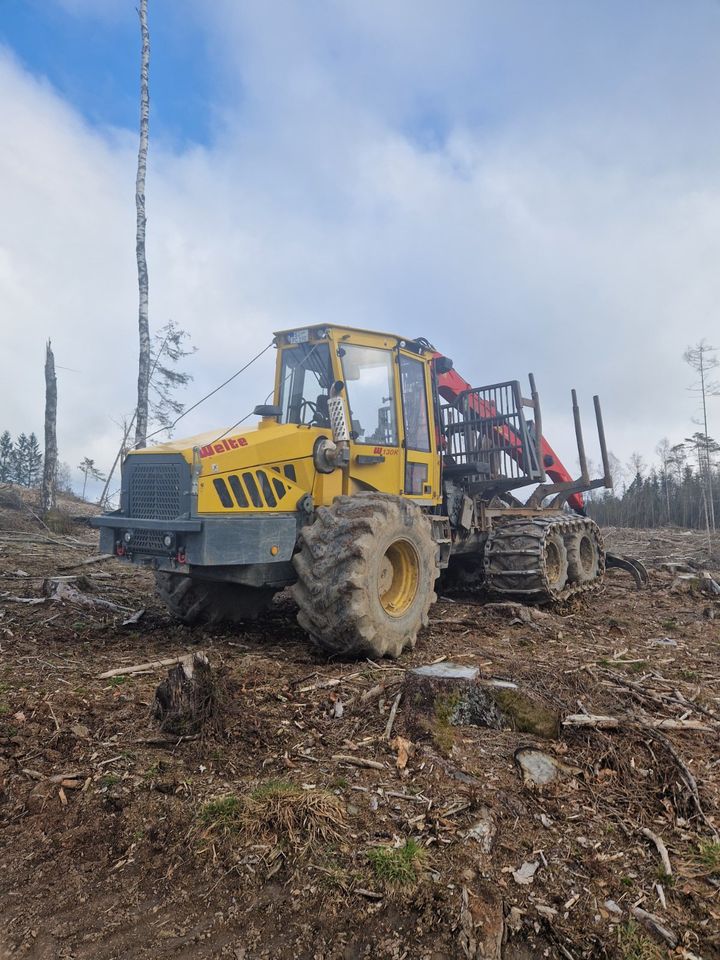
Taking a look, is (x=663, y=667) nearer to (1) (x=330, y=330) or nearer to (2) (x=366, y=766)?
(2) (x=366, y=766)

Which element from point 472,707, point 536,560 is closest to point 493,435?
point 536,560

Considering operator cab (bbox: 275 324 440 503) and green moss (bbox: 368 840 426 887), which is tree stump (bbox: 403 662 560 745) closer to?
green moss (bbox: 368 840 426 887)

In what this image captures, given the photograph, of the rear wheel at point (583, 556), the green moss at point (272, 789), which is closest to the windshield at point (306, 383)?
the green moss at point (272, 789)

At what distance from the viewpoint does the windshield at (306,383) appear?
7.19m

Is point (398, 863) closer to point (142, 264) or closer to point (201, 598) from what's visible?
point (201, 598)

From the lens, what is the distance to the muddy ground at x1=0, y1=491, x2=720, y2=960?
245 centimetres

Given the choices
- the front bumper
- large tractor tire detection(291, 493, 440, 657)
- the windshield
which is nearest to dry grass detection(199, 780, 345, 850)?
large tractor tire detection(291, 493, 440, 657)

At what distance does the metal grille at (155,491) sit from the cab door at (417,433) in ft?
9.88

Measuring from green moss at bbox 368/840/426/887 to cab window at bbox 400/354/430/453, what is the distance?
5.52 meters

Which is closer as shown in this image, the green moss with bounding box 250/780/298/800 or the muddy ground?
the muddy ground

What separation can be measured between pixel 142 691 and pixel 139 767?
1.21m

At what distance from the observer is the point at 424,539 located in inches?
267

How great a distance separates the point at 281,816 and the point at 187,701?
1357 mm

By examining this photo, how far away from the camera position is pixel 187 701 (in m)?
4.13
